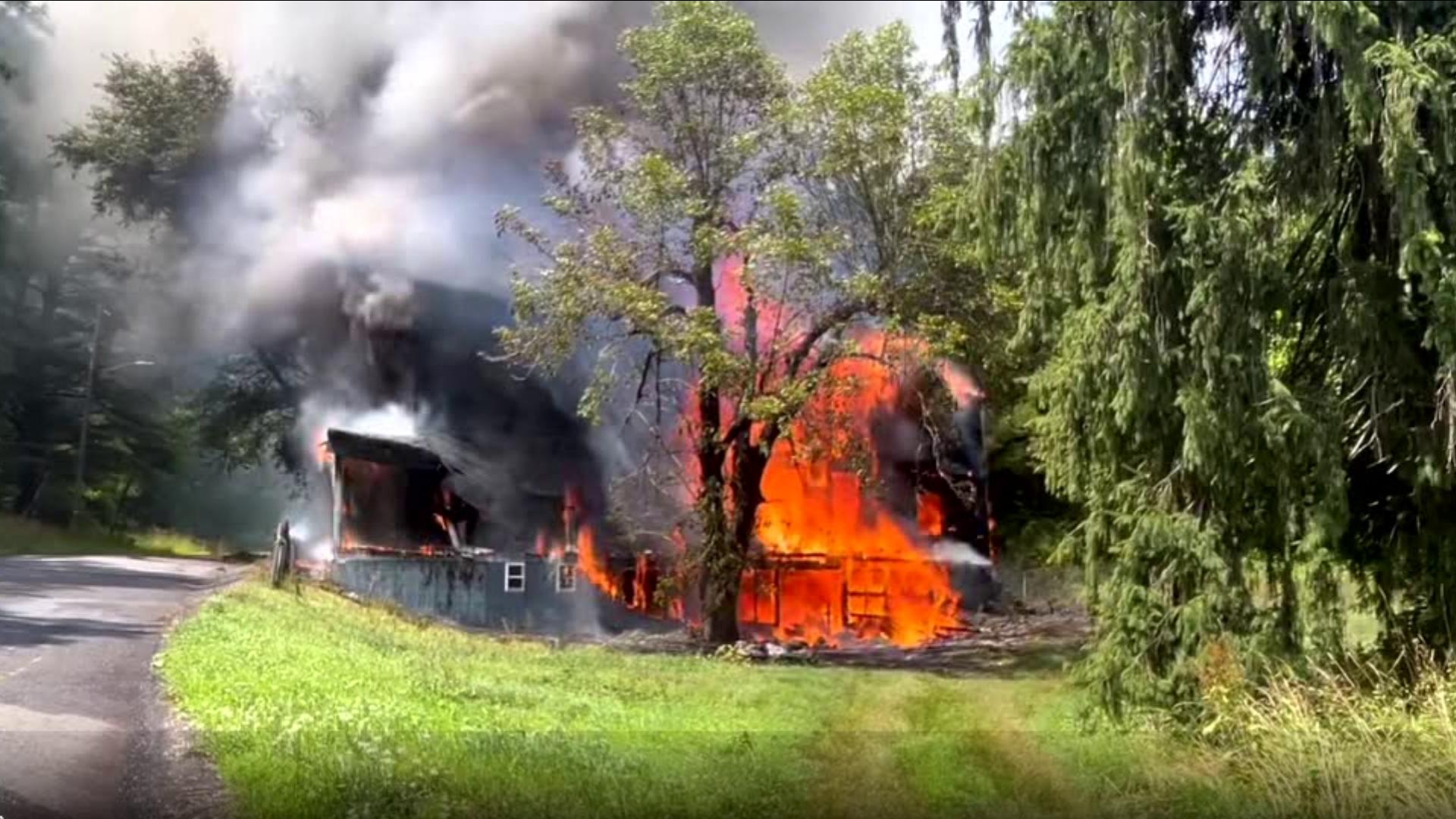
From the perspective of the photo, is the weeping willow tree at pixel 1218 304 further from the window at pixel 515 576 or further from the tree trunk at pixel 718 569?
the window at pixel 515 576

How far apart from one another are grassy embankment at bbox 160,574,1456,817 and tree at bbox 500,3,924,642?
2.36 feet

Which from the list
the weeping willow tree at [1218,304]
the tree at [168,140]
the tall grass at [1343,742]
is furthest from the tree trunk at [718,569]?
the tall grass at [1343,742]

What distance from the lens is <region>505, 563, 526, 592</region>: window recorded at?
17.3ft

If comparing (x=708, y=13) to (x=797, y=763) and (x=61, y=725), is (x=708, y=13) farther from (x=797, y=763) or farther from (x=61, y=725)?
(x=61, y=725)

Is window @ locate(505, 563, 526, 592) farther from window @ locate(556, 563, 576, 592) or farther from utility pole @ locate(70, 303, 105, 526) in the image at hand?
utility pole @ locate(70, 303, 105, 526)

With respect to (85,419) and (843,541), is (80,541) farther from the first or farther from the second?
(843,541)

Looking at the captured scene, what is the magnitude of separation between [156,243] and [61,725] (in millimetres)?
1667

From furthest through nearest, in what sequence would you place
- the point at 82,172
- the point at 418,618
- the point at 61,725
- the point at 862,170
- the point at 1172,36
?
the point at 1172,36
the point at 862,170
the point at 418,618
the point at 82,172
the point at 61,725

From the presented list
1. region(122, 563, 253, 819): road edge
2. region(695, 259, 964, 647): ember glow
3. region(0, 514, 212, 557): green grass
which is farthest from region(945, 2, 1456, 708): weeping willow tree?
region(122, 563, 253, 819): road edge

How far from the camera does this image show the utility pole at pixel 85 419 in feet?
15.7

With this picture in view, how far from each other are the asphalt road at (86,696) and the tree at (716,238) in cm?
162

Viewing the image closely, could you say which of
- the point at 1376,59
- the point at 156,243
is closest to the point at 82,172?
the point at 156,243

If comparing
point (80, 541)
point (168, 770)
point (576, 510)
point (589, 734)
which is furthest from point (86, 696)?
point (576, 510)

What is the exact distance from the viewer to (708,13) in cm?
531
